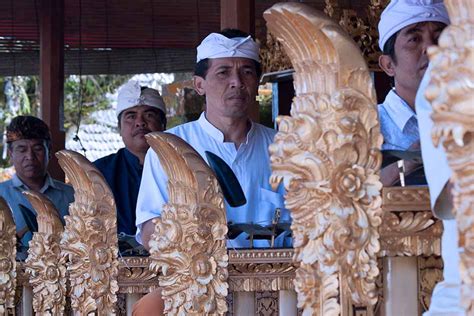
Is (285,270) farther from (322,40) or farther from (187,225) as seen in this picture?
(322,40)

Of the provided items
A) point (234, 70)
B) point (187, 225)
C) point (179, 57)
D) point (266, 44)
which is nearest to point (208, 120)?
point (234, 70)

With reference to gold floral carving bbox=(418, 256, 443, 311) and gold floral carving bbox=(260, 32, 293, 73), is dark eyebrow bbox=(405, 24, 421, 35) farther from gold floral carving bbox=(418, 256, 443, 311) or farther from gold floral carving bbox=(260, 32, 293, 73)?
gold floral carving bbox=(260, 32, 293, 73)

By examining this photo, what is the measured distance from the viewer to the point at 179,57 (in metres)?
10.7

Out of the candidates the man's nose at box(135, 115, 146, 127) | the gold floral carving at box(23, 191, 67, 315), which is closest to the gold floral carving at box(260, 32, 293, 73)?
the man's nose at box(135, 115, 146, 127)

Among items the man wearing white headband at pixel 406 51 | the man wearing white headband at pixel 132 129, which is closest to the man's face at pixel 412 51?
the man wearing white headband at pixel 406 51

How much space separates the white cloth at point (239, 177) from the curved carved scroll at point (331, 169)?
1.60m

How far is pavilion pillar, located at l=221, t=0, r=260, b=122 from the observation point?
23.8 ft

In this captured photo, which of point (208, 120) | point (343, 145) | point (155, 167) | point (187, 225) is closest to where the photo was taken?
point (343, 145)

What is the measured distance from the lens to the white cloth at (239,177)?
17.3ft

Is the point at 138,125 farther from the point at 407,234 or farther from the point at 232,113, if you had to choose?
the point at 407,234

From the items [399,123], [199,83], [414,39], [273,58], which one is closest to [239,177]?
[199,83]

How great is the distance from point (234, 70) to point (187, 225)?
149 cm

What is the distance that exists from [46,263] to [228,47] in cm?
125

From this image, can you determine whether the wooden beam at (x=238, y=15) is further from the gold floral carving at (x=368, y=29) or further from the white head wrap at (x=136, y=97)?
the white head wrap at (x=136, y=97)
